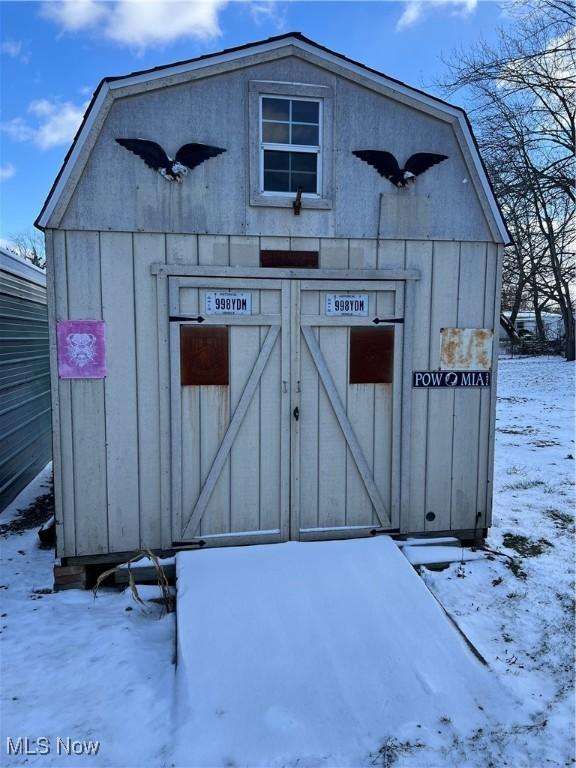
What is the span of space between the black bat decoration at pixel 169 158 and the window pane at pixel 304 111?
2.44 feet

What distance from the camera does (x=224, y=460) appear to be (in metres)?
4.36

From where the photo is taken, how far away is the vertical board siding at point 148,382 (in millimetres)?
4125

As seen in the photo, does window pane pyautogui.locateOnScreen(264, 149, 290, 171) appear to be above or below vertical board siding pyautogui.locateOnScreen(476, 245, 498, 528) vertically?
above

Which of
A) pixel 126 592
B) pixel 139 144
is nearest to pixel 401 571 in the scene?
pixel 126 592

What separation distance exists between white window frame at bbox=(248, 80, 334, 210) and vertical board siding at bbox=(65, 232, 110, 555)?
4.46 feet

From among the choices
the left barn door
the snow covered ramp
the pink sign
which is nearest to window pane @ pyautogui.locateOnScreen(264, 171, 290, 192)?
the left barn door

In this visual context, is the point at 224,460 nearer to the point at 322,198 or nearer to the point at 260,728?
the point at 260,728

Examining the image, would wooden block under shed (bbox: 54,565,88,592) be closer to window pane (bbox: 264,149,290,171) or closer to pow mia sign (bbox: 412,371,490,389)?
pow mia sign (bbox: 412,371,490,389)

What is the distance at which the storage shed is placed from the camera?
4.06 metres

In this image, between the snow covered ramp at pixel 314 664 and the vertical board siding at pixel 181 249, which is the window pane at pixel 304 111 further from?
the snow covered ramp at pixel 314 664

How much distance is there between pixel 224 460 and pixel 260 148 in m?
2.56

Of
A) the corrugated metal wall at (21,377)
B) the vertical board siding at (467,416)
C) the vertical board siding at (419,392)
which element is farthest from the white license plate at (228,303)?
the corrugated metal wall at (21,377)

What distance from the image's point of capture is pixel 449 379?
4.68 metres

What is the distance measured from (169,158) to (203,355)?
156 centimetres
